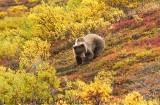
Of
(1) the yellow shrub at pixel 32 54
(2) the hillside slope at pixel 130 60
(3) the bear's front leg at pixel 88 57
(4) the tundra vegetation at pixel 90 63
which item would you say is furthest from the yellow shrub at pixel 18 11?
(3) the bear's front leg at pixel 88 57

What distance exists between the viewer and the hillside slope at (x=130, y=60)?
16.0m

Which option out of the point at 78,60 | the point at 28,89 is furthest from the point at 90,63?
the point at 28,89

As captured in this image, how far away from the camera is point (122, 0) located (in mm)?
38219

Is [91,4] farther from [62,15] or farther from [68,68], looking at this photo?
[68,68]

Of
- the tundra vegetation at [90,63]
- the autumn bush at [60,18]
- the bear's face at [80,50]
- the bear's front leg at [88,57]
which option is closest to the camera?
the tundra vegetation at [90,63]

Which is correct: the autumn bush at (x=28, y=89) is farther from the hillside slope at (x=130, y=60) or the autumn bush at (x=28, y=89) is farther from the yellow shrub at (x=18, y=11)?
the yellow shrub at (x=18, y=11)

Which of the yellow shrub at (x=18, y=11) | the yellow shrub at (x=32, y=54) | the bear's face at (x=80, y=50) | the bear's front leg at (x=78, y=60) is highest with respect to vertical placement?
the bear's face at (x=80, y=50)

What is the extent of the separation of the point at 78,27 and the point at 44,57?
13.7 feet

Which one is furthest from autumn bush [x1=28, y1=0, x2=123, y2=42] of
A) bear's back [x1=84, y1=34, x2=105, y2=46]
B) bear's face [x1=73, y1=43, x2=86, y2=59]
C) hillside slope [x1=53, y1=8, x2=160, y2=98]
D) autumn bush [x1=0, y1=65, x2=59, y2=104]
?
autumn bush [x1=0, y1=65, x2=59, y2=104]

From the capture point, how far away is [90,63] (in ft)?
75.6

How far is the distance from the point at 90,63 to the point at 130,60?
3.44m

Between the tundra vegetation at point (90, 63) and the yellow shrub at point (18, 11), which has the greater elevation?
the tundra vegetation at point (90, 63)

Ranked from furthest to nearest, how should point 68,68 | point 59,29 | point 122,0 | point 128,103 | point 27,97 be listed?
point 122,0, point 59,29, point 68,68, point 27,97, point 128,103

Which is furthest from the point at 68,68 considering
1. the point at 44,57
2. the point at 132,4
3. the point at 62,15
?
the point at 132,4
